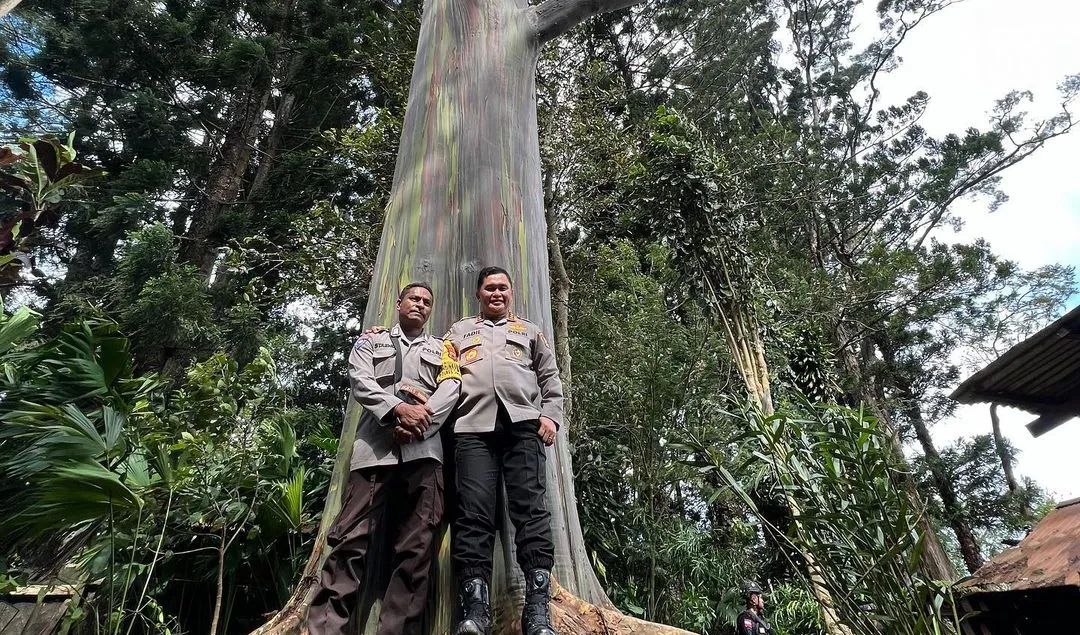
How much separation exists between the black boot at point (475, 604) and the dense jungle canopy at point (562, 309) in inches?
28.8

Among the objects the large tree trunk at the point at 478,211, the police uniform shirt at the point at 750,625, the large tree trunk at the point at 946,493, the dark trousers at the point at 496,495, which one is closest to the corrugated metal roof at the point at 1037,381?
the police uniform shirt at the point at 750,625

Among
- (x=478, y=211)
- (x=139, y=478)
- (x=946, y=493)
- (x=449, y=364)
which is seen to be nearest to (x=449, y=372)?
(x=449, y=364)

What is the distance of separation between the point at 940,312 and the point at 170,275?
512 inches

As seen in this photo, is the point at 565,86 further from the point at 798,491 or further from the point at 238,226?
the point at 798,491

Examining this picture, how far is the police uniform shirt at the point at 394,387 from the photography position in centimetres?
196

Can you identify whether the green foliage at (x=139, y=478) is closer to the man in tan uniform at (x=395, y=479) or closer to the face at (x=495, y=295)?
the man in tan uniform at (x=395, y=479)

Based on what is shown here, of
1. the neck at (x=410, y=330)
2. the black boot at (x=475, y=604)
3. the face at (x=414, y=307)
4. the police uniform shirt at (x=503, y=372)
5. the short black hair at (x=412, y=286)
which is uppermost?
the short black hair at (x=412, y=286)

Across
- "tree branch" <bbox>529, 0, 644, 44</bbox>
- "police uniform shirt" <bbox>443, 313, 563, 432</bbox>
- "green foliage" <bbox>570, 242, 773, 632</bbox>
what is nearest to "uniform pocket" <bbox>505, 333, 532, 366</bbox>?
"police uniform shirt" <bbox>443, 313, 563, 432</bbox>

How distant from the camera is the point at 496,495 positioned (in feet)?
6.45

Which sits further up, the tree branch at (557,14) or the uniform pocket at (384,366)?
the tree branch at (557,14)

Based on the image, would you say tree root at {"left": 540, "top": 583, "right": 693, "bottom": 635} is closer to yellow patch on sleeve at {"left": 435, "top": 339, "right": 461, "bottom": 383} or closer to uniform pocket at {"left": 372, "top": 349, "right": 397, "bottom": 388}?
yellow patch on sleeve at {"left": 435, "top": 339, "right": 461, "bottom": 383}

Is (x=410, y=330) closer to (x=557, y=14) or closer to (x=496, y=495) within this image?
(x=496, y=495)

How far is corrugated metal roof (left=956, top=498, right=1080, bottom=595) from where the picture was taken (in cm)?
382

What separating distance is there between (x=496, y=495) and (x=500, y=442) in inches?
6.6
